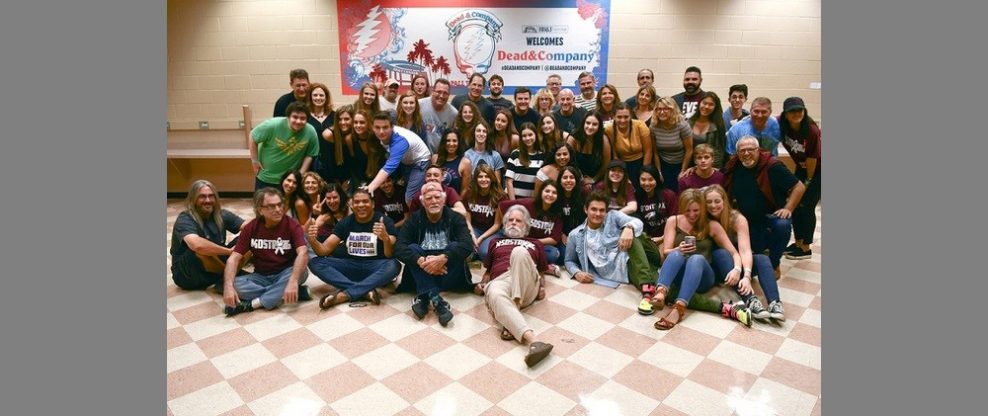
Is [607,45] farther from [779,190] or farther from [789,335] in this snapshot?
[789,335]

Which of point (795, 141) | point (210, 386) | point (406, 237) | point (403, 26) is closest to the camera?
point (210, 386)

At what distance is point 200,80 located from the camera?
254 inches

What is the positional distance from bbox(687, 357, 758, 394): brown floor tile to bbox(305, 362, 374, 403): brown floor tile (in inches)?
60.7

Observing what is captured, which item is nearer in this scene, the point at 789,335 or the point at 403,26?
the point at 789,335

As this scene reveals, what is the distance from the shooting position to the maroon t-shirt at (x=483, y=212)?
154 inches

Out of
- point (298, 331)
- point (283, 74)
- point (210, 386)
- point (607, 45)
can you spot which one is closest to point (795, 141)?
point (607, 45)

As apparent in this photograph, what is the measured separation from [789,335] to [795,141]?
6.47 ft

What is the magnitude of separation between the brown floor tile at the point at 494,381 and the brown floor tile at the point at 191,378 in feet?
3.89

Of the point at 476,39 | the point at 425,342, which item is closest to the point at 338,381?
the point at 425,342

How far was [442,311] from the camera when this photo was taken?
2855 millimetres

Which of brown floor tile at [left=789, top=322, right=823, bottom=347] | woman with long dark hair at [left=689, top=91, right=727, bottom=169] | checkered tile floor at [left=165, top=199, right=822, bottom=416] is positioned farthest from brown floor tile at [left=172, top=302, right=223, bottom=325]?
woman with long dark hair at [left=689, top=91, right=727, bottom=169]

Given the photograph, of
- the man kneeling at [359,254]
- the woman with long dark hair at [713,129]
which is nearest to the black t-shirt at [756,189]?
the woman with long dark hair at [713,129]

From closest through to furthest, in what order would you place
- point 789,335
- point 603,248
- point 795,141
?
point 789,335 → point 603,248 → point 795,141

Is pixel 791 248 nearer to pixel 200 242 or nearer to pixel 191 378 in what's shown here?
pixel 191 378
